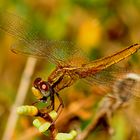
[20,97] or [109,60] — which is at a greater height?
[109,60]

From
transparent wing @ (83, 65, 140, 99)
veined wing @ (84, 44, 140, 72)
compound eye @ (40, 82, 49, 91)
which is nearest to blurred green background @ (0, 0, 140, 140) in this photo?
transparent wing @ (83, 65, 140, 99)

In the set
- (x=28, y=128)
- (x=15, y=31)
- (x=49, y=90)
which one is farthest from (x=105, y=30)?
(x=49, y=90)

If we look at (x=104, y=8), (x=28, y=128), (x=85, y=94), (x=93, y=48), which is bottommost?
(x=28, y=128)

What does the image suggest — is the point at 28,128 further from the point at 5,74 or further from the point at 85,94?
the point at 5,74

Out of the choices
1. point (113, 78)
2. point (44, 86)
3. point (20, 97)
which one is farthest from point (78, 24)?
point (44, 86)

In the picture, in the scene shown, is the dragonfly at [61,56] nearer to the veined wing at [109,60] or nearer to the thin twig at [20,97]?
the veined wing at [109,60]

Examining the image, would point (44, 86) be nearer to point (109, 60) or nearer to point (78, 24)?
point (109, 60)

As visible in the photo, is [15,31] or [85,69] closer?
[85,69]
